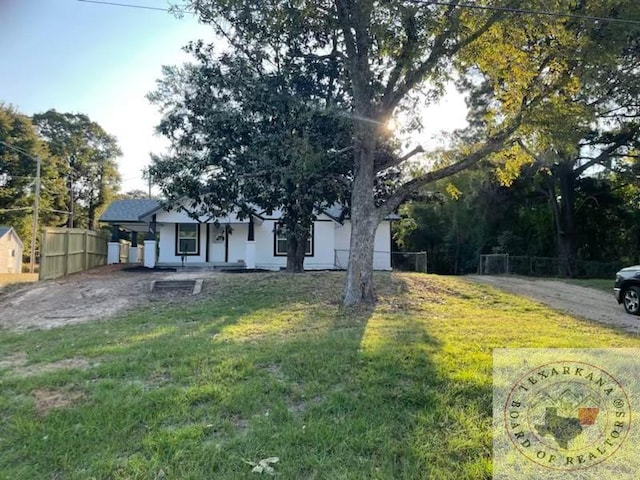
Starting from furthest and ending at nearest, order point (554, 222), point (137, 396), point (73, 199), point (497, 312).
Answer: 1. point (73, 199)
2. point (554, 222)
3. point (497, 312)
4. point (137, 396)

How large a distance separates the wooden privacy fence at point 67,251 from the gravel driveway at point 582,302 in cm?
1451

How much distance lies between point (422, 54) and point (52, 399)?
822 cm

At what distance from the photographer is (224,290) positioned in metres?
12.0

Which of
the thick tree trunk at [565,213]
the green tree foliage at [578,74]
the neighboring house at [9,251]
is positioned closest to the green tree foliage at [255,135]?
the green tree foliage at [578,74]

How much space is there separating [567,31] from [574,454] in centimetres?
863

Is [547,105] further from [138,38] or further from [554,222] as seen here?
[554,222]

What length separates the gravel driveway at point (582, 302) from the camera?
934 cm

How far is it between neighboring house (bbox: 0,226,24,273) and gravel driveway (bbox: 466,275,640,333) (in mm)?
31898

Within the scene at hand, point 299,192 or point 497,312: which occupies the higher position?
point 299,192

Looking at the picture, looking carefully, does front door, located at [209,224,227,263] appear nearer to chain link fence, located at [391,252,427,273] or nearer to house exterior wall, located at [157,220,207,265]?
house exterior wall, located at [157,220,207,265]

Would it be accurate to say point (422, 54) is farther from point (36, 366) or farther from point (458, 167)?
point (36, 366)

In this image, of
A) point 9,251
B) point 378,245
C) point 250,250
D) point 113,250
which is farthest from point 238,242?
point 9,251

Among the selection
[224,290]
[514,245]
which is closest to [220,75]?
[224,290]

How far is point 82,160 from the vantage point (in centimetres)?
4256
